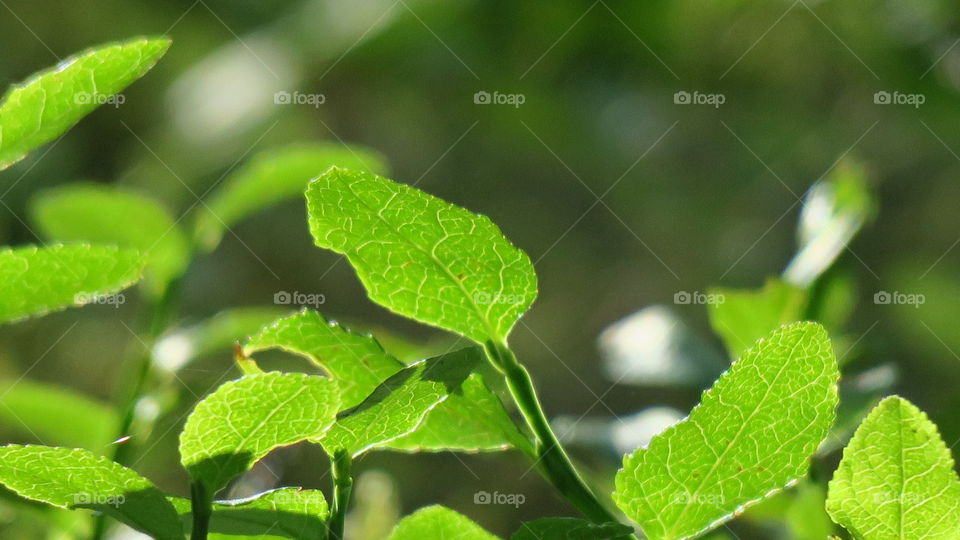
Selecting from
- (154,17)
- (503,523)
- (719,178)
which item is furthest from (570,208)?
(154,17)

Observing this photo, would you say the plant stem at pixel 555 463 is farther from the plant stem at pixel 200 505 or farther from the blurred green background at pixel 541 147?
the blurred green background at pixel 541 147

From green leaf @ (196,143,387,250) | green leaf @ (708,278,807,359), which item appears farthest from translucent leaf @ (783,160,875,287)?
green leaf @ (196,143,387,250)

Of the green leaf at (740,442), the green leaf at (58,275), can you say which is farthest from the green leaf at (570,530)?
the green leaf at (58,275)

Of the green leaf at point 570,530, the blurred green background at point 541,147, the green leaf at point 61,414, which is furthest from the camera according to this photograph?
the blurred green background at point 541,147

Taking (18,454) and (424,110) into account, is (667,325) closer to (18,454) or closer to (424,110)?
(18,454)

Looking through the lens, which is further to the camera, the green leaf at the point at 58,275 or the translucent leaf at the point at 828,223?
the translucent leaf at the point at 828,223

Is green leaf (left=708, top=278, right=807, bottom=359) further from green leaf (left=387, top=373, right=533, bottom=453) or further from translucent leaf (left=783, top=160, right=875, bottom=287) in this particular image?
green leaf (left=387, top=373, right=533, bottom=453)


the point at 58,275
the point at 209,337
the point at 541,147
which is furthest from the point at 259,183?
the point at 541,147
